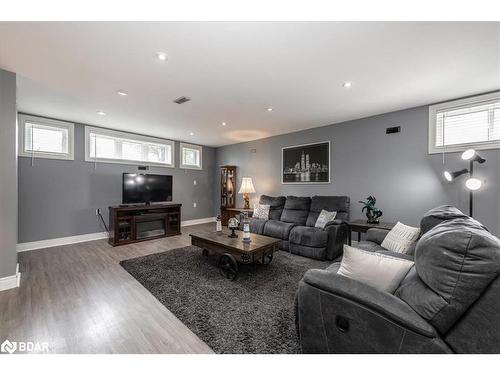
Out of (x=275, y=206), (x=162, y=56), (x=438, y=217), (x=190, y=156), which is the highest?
(x=162, y=56)

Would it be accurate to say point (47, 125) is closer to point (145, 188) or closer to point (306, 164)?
point (145, 188)

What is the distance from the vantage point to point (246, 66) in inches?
89.3

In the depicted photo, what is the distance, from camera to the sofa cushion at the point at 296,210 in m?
4.29

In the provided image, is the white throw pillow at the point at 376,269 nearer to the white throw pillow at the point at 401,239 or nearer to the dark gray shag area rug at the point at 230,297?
the dark gray shag area rug at the point at 230,297

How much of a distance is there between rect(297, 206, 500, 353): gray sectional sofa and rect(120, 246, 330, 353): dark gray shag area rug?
1.76ft

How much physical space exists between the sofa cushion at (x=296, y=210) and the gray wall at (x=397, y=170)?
447mm

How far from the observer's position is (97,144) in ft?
15.1

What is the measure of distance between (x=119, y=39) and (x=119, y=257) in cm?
313

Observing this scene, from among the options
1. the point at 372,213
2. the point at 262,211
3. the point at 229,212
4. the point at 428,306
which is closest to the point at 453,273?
the point at 428,306

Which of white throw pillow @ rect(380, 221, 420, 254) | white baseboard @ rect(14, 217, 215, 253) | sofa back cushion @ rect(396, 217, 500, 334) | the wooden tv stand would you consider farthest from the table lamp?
sofa back cushion @ rect(396, 217, 500, 334)

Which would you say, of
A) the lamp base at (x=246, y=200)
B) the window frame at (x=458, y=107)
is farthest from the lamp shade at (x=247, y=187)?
the window frame at (x=458, y=107)

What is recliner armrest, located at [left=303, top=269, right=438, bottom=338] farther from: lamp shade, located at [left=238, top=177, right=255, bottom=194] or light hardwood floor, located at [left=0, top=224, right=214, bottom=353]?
lamp shade, located at [left=238, top=177, right=255, bottom=194]

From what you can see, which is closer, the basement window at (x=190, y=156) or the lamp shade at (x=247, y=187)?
the lamp shade at (x=247, y=187)

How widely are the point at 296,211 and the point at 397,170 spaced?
1950 mm
